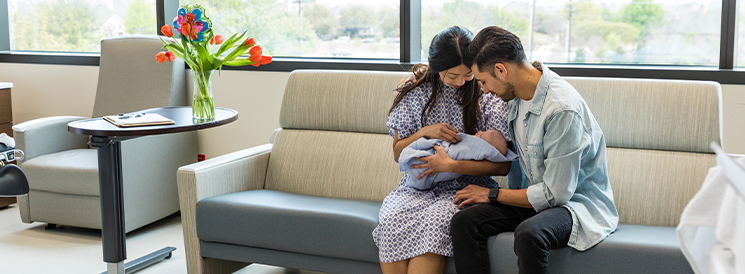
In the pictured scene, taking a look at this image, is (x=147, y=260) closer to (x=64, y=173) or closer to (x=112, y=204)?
(x=112, y=204)

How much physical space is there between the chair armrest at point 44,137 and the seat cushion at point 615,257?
8.33 ft

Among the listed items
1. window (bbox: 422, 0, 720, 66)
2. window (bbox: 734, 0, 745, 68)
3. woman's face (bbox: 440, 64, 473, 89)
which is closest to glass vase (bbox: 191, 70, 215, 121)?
woman's face (bbox: 440, 64, 473, 89)

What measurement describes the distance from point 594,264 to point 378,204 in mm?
890

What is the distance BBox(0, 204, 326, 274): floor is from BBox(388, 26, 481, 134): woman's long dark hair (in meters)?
1.00

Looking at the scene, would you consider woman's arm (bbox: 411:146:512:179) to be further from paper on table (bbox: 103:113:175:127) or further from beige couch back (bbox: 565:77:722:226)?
paper on table (bbox: 103:113:175:127)

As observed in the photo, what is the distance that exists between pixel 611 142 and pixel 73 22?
3407 mm

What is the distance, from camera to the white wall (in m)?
2.63

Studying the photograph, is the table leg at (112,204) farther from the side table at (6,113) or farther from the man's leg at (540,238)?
the side table at (6,113)

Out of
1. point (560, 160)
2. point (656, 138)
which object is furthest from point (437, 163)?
point (656, 138)

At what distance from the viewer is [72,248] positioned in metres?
3.03

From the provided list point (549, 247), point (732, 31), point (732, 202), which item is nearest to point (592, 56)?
point (732, 31)

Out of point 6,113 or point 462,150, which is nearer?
point 462,150

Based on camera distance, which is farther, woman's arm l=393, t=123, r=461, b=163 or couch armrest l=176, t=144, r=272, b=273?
couch armrest l=176, t=144, r=272, b=273

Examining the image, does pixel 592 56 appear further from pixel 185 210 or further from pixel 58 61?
pixel 58 61
